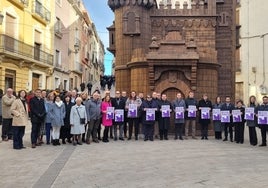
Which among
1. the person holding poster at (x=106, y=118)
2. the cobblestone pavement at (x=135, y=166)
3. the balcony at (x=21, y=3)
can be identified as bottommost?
the cobblestone pavement at (x=135, y=166)

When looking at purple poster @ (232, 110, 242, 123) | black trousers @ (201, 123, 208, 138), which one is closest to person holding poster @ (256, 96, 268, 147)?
purple poster @ (232, 110, 242, 123)

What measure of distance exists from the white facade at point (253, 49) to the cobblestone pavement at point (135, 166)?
23490 mm

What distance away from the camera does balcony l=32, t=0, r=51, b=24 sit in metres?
30.8

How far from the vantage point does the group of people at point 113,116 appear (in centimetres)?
1259

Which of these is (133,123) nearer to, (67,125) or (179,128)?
(179,128)

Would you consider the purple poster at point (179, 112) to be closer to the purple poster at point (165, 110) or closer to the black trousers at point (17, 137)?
the purple poster at point (165, 110)

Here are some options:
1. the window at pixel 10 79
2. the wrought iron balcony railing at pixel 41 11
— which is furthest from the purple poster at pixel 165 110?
the wrought iron balcony railing at pixel 41 11

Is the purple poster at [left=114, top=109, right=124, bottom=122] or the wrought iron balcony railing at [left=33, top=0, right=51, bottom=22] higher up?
the wrought iron balcony railing at [left=33, top=0, right=51, bottom=22]

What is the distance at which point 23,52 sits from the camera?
93.8 feet

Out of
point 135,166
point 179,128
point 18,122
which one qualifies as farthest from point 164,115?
point 135,166

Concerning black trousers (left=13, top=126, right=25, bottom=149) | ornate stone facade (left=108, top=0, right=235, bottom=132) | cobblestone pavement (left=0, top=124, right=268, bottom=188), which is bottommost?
cobblestone pavement (left=0, top=124, right=268, bottom=188)

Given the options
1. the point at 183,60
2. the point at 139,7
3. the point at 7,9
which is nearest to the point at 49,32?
the point at 7,9

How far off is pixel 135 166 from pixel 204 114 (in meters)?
6.56

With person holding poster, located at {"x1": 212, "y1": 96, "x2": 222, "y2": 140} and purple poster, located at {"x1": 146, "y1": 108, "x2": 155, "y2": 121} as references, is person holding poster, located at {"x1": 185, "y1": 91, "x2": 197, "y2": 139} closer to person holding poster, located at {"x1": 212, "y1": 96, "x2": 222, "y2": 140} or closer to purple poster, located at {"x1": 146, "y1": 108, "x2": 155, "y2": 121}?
person holding poster, located at {"x1": 212, "y1": 96, "x2": 222, "y2": 140}
